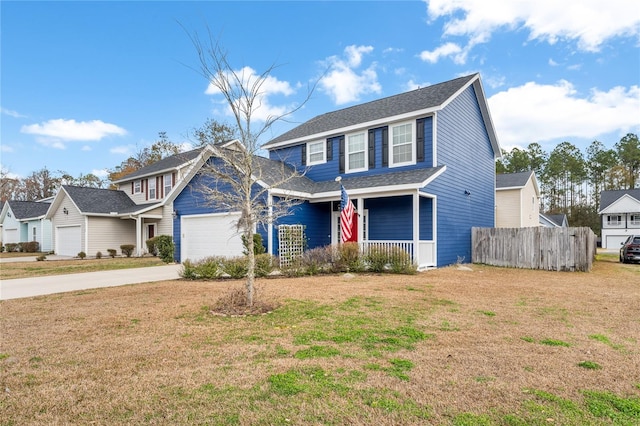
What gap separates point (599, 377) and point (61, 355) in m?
6.01

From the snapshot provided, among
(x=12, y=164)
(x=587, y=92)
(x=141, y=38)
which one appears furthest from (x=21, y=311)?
(x=12, y=164)

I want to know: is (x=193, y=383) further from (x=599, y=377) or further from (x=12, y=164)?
(x=12, y=164)

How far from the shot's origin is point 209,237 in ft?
51.4

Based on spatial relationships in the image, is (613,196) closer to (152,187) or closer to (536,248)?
(536,248)

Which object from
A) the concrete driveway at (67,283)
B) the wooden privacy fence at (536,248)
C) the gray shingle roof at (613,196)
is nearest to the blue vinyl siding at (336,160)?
the wooden privacy fence at (536,248)

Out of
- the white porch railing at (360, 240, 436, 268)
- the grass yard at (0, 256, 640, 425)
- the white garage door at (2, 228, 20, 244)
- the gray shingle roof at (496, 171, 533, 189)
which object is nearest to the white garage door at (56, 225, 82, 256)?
the white garage door at (2, 228, 20, 244)

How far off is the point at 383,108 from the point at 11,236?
3747cm

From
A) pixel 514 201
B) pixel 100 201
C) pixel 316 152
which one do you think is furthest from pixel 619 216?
pixel 100 201

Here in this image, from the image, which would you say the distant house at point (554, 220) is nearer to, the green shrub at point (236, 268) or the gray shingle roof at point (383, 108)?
the gray shingle roof at point (383, 108)

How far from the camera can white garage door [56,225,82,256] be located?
78.3 feet

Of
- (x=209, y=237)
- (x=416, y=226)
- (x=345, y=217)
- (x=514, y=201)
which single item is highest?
(x=514, y=201)

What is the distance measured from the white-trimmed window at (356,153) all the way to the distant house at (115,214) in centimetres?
1115

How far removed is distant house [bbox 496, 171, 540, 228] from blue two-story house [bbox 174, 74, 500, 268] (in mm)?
6874

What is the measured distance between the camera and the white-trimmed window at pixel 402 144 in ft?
48.1
